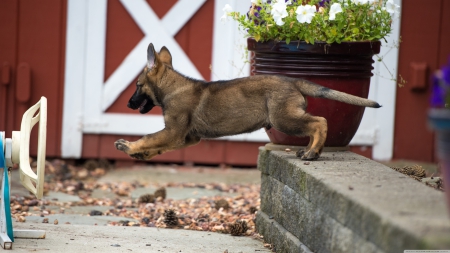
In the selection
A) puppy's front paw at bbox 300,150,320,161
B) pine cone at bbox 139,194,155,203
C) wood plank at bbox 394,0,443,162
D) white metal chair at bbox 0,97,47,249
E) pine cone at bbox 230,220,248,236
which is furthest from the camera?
wood plank at bbox 394,0,443,162

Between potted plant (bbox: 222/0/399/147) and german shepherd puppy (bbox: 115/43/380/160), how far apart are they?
34 centimetres

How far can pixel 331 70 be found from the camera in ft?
16.7

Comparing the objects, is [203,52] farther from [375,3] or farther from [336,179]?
[336,179]

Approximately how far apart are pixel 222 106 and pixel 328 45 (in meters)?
0.89

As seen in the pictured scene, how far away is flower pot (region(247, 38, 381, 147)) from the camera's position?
16.5 feet

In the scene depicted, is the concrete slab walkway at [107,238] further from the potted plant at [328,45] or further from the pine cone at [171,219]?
the potted plant at [328,45]

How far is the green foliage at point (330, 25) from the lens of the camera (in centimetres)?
501

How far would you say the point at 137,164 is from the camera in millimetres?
8719

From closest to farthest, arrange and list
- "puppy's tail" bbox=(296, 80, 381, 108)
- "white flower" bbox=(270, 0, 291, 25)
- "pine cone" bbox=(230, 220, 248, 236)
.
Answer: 1. "puppy's tail" bbox=(296, 80, 381, 108)
2. "white flower" bbox=(270, 0, 291, 25)
3. "pine cone" bbox=(230, 220, 248, 236)

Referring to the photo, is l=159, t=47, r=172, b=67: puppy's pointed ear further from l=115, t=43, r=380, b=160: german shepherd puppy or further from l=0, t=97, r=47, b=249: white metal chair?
l=0, t=97, r=47, b=249: white metal chair

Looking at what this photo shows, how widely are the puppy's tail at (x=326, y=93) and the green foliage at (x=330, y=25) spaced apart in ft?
Result: 1.32

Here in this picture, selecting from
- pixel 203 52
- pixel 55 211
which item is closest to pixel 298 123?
pixel 55 211

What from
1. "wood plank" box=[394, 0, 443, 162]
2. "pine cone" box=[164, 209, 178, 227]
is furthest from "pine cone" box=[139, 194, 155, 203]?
"wood plank" box=[394, 0, 443, 162]

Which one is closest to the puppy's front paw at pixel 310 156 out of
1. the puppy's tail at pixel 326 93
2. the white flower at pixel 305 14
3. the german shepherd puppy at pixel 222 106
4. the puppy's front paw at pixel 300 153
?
the german shepherd puppy at pixel 222 106
